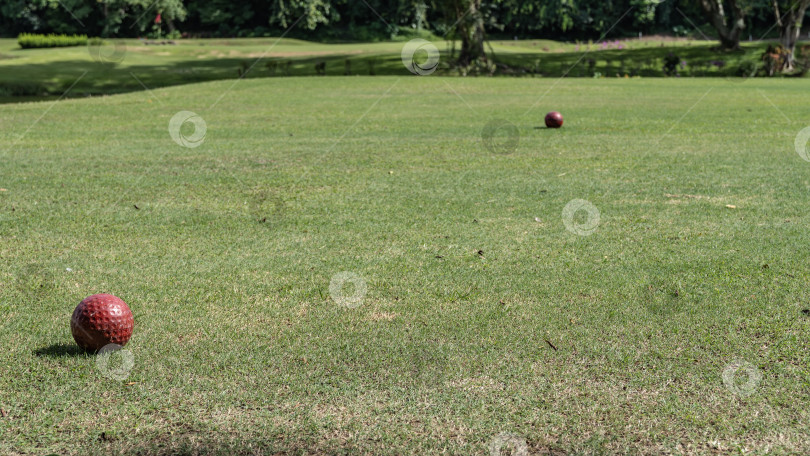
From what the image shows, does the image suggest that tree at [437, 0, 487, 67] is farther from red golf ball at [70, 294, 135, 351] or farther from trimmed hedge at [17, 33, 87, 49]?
red golf ball at [70, 294, 135, 351]

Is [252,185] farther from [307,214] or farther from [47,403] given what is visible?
[47,403]

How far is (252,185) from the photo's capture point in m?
11.6

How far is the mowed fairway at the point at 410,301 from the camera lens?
4395mm

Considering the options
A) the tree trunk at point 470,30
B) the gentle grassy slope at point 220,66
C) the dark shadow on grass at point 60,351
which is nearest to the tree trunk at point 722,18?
the gentle grassy slope at point 220,66

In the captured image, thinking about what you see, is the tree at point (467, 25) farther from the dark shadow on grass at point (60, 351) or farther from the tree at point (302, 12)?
the dark shadow on grass at point (60, 351)

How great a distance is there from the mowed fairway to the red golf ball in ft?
0.49

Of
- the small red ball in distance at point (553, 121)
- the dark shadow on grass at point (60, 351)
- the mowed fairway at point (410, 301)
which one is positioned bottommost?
the small red ball in distance at point (553, 121)

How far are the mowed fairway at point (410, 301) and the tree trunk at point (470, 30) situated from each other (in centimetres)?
2611

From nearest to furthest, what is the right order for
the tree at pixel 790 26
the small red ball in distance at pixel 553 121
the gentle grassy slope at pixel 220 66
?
1. the small red ball in distance at pixel 553 121
2. the gentle grassy slope at pixel 220 66
3. the tree at pixel 790 26

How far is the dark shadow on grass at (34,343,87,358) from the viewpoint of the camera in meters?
5.24

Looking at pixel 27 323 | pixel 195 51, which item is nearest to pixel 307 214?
pixel 27 323

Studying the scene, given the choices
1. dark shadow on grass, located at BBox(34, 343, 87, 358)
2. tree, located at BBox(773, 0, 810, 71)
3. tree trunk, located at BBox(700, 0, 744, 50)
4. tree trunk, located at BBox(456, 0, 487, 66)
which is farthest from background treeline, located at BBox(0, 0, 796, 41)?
dark shadow on grass, located at BBox(34, 343, 87, 358)

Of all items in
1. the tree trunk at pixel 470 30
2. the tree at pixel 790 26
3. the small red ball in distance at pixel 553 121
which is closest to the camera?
the small red ball in distance at pixel 553 121

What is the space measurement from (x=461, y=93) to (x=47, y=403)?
26405 millimetres
